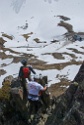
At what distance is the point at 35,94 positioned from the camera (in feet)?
71.1

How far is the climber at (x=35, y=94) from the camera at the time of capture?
21.5 meters

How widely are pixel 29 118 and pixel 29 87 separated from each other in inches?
119

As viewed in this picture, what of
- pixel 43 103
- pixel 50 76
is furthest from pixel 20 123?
pixel 50 76

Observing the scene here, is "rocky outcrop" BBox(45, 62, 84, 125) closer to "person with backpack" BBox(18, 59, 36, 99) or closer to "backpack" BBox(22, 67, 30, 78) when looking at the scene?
"person with backpack" BBox(18, 59, 36, 99)

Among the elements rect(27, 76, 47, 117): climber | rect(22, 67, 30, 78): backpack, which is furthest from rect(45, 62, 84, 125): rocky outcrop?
rect(22, 67, 30, 78): backpack

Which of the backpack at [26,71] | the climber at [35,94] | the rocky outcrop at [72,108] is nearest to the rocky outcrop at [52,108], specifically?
the rocky outcrop at [72,108]

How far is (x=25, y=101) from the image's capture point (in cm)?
2339

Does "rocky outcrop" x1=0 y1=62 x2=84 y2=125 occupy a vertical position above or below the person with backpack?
below

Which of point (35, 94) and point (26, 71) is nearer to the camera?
point (35, 94)

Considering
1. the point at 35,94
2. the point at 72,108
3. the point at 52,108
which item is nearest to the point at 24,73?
the point at 35,94

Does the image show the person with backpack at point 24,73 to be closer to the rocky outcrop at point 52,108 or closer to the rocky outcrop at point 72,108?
the rocky outcrop at point 52,108

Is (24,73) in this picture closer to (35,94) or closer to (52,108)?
(35,94)

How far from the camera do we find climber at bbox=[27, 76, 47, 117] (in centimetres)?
2147

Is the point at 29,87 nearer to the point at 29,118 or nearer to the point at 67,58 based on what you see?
the point at 29,118
